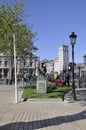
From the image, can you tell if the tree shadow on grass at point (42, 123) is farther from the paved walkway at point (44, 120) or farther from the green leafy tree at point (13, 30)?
the green leafy tree at point (13, 30)

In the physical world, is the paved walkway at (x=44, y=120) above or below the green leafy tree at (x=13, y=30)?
below

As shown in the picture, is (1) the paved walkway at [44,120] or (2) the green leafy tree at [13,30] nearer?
(1) the paved walkway at [44,120]

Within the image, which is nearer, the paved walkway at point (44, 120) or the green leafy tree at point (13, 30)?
the paved walkway at point (44, 120)

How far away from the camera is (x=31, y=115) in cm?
1343

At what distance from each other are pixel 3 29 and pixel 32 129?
25.3m

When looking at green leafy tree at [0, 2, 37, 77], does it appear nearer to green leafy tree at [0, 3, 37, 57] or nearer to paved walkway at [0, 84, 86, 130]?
green leafy tree at [0, 3, 37, 57]

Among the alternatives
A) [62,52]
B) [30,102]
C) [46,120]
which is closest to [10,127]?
[46,120]

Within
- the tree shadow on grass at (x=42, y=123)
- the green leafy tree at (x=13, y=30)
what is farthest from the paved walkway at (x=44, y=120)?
the green leafy tree at (x=13, y=30)

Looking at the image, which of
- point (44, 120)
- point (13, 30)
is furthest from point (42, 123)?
point (13, 30)

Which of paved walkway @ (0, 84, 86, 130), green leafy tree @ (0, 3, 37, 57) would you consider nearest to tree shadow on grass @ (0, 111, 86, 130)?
paved walkway @ (0, 84, 86, 130)

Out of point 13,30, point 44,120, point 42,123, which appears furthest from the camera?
point 13,30

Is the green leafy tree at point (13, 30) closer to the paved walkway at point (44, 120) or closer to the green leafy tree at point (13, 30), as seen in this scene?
the green leafy tree at point (13, 30)

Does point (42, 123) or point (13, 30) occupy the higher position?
point (13, 30)

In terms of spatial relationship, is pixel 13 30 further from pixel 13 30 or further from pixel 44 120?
pixel 44 120
